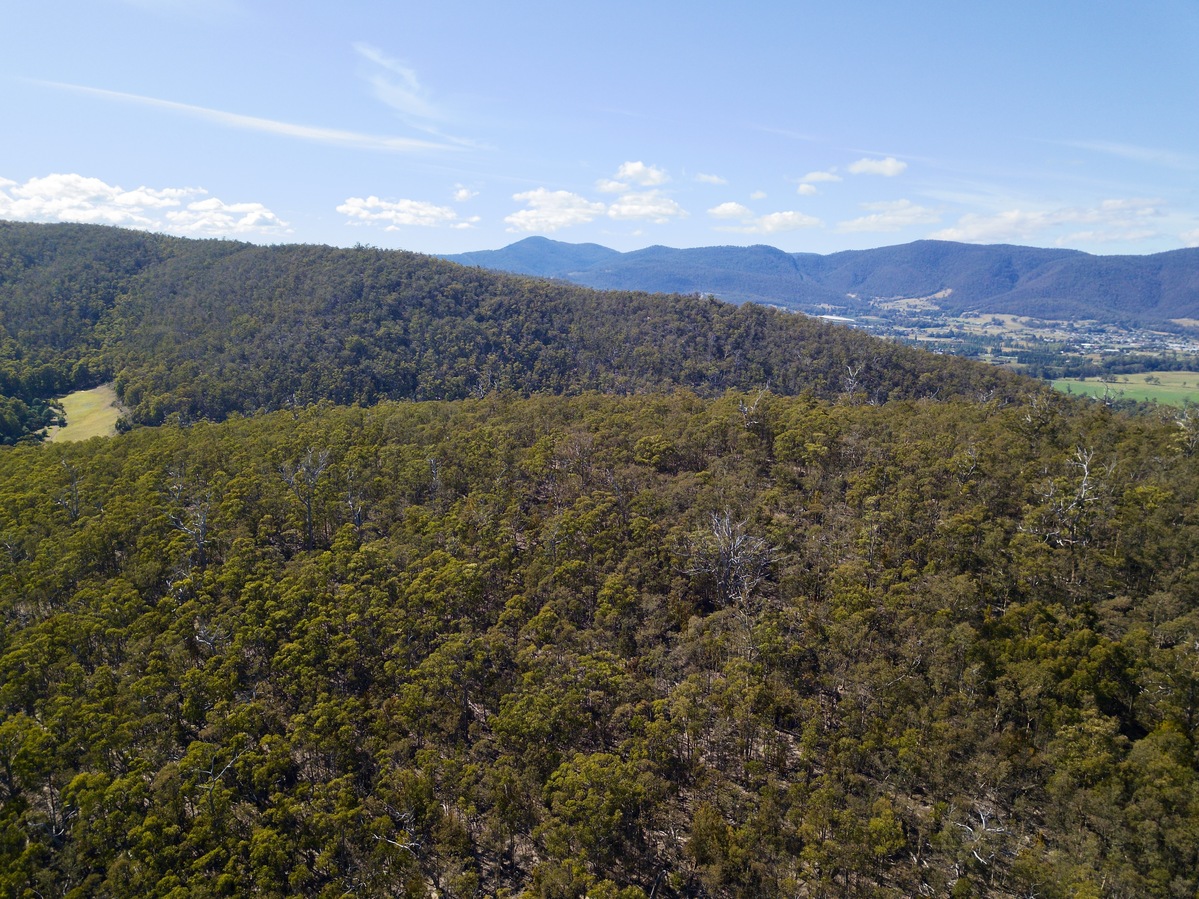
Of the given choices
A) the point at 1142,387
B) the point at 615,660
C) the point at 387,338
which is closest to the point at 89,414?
the point at 387,338

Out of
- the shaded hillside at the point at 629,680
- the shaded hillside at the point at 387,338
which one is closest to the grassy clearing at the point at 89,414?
the shaded hillside at the point at 387,338

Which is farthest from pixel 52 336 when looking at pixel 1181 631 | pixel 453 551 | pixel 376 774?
pixel 1181 631

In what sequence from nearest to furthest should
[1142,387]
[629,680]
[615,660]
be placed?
[629,680], [615,660], [1142,387]

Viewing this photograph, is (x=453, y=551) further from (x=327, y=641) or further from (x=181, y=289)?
(x=181, y=289)

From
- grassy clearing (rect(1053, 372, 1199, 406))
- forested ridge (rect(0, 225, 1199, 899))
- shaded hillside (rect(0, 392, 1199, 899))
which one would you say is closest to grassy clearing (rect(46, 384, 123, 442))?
forested ridge (rect(0, 225, 1199, 899))

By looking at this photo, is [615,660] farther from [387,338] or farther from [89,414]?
[387,338]
